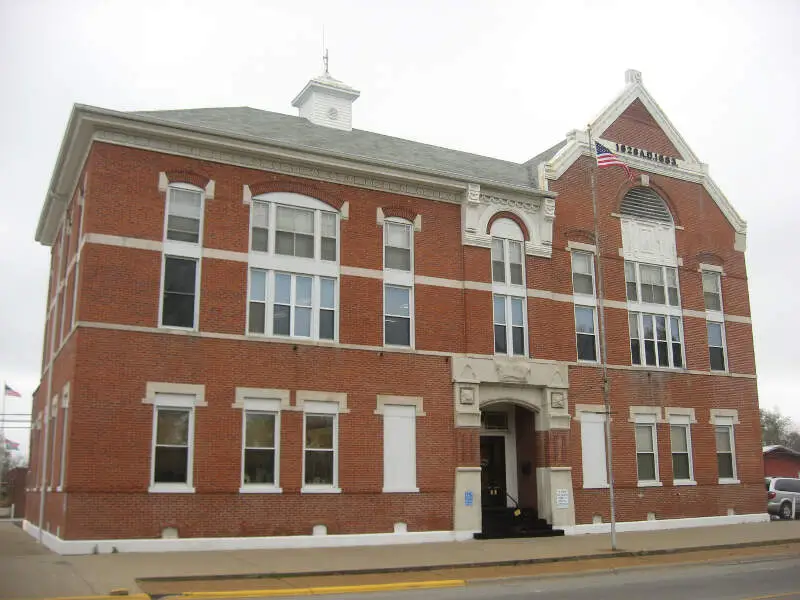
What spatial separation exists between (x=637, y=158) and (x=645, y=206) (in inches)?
66.7

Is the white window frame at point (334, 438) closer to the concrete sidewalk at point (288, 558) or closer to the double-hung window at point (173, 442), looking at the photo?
the concrete sidewalk at point (288, 558)

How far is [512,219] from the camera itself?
2597cm

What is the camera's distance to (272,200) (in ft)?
74.1

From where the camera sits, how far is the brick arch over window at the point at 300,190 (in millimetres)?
22438

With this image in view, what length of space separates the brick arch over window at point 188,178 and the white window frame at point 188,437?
5518 millimetres

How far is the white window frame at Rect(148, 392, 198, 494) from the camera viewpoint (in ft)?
64.7

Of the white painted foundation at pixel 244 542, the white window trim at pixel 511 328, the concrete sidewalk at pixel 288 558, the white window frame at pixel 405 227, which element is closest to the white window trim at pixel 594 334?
the white window trim at pixel 511 328

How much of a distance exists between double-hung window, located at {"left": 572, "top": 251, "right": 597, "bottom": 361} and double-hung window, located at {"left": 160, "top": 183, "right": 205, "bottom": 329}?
12.1 m

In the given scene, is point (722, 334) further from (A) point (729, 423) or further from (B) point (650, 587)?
(B) point (650, 587)

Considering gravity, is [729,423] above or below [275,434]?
above

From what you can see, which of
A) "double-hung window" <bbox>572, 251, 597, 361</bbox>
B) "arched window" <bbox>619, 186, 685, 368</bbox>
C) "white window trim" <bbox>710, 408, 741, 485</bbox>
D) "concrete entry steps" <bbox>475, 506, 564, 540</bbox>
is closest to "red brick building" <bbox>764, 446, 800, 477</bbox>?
"white window trim" <bbox>710, 408, 741, 485</bbox>

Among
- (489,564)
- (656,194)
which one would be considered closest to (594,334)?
(656,194)

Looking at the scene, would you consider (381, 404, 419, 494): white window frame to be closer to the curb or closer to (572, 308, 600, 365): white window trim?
the curb

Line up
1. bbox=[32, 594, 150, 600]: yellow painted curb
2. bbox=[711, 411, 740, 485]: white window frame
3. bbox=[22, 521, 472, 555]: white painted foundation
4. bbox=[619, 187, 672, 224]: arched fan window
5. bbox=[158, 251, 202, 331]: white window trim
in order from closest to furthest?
bbox=[32, 594, 150, 600]: yellow painted curb < bbox=[22, 521, 472, 555]: white painted foundation < bbox=[158, 251, 202, 331]: white window trim < bbox=[711, 411, 740, 485]: white window frame < bbox=[619, 187, 672, 224]: arched fan window
